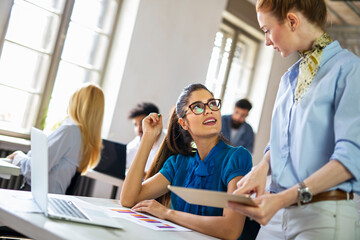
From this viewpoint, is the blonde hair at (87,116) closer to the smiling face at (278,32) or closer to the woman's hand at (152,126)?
the woman's hand at (152,126)

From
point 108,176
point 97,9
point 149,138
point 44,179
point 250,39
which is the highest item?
point 250,39

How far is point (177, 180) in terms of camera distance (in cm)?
212

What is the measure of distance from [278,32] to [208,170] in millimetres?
811

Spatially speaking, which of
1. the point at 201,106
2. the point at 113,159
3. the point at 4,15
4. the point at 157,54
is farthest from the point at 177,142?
the point at 157,54

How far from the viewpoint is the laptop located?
4.35ft

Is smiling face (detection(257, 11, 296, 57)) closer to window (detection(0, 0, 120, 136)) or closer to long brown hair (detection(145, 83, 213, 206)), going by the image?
long brown hair (detection(145, 83, 213, 206))

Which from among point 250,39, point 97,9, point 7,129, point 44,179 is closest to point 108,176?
point 7,129

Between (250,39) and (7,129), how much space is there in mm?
4690

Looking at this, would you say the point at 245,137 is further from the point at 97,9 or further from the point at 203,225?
the point at 203,225

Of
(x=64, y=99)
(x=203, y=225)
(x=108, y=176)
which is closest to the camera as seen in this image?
(x=203, y=225)

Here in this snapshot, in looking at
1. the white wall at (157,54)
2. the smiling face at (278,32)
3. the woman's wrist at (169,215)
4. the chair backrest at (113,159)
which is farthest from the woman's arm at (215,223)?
the white wall at (157,54)

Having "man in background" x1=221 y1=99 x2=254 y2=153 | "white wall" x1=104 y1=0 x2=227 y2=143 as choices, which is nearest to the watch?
"white wall" x1=104 y1=0 x2=227 y2=143

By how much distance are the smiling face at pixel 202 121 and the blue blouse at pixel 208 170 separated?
86 millimetres

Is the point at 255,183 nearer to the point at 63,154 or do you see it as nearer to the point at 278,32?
the point at 278,32
